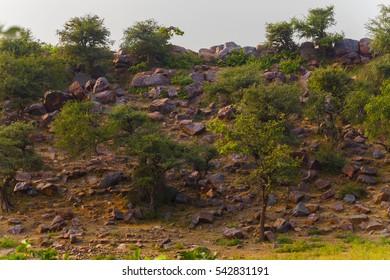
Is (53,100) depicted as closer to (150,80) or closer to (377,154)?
(150,80)

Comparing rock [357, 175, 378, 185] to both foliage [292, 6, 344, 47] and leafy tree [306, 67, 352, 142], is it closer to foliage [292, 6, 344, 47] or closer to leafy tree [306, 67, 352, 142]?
leafy tree [306, 67, 352, 142]

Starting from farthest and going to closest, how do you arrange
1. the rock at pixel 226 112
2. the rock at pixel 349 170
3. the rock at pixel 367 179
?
the rock at pixel 226 112, the rock at pixel 349 170, the rock at pixel 367 179

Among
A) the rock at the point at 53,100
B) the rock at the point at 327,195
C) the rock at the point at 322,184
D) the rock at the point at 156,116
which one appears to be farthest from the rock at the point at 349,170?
the rock at the point at 53,100

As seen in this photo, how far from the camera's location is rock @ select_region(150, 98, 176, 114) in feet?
123

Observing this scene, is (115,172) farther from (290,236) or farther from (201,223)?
(290,236)

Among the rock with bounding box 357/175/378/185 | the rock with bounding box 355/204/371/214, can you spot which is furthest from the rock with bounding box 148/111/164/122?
the rock with bounding box 355/204/371/214

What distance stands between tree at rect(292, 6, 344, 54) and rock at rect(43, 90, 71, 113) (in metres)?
→ 21.2

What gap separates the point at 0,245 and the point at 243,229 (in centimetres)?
968

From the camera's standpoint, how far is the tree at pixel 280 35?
47594 mm

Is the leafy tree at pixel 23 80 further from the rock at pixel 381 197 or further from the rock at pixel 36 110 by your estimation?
the rock at pixel 381 197

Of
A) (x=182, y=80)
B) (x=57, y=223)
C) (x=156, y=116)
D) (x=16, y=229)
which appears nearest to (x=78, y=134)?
(x=57, y=223)

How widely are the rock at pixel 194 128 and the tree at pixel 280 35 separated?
16.6 meters
